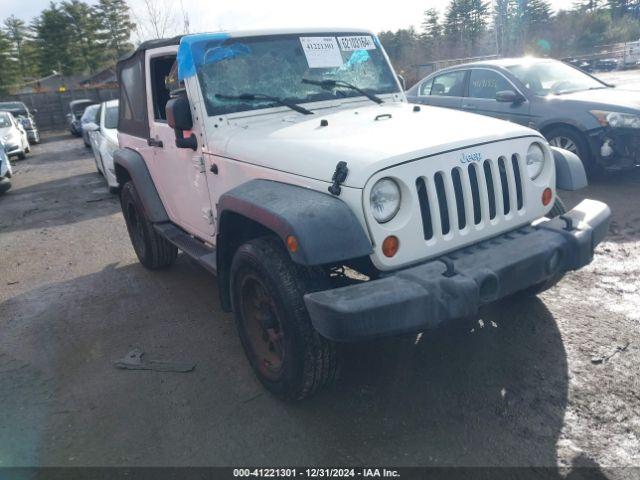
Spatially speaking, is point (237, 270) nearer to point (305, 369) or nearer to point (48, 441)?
point (305, 369)

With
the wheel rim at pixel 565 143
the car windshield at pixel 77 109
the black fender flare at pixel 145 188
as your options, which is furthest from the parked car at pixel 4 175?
the car windshield at pixel 77 109

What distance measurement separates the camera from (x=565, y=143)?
703cm

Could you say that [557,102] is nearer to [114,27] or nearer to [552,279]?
[552,279]

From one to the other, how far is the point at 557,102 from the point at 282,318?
577cm

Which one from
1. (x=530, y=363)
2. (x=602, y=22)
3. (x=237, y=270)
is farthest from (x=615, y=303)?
(x=602, y=22)

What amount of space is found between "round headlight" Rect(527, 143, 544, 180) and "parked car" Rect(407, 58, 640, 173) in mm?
4026

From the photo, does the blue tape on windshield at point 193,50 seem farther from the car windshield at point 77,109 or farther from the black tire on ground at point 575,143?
the car windshield at point 77,109

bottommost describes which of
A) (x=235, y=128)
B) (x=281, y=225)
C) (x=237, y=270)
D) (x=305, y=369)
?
(x=305, y=369)

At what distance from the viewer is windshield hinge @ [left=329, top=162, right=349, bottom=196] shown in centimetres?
263

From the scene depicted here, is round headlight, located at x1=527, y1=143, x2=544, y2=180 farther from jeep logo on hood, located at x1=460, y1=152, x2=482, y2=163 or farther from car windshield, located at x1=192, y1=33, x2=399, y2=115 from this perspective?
car windshield, located at x1=192, y1=33, x2=399, y2=115

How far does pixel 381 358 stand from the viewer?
3520 millimetres

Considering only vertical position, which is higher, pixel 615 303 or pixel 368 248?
pixel 368 248

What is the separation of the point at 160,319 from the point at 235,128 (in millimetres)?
1846

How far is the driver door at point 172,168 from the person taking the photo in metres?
3.98
